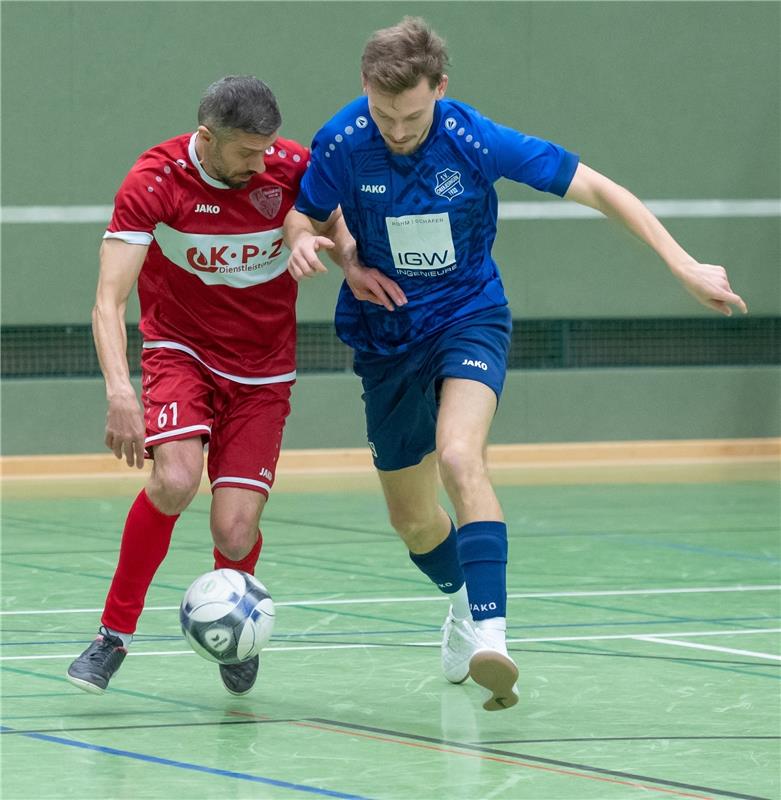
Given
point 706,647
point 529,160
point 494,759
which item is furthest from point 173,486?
point 706,647

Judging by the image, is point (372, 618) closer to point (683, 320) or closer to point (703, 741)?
point (703, 741)

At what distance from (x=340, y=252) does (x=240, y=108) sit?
618 mm

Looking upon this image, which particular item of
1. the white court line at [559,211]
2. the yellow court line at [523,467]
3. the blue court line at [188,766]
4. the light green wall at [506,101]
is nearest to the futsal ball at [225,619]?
the blue court line at [188,766]

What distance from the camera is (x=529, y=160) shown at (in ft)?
16.5

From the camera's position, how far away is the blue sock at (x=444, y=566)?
554 centimetres

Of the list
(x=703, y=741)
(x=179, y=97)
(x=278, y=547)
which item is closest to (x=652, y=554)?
(x=278, y=547)

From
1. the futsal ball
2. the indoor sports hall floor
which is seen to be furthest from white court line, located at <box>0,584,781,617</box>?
the futsal ball

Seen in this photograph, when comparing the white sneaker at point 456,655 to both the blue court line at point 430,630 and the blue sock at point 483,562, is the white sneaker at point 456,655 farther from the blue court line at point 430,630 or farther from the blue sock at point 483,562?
the blue court line at point 430,630

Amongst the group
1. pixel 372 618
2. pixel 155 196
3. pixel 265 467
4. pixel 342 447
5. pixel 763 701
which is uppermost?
pixel 155 196

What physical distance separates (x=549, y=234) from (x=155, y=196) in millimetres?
9117

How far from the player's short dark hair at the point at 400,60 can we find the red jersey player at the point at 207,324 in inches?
13.8

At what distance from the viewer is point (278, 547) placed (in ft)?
28.7

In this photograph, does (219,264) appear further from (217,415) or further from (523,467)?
(523,467)

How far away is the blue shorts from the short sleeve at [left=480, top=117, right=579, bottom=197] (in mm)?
423
